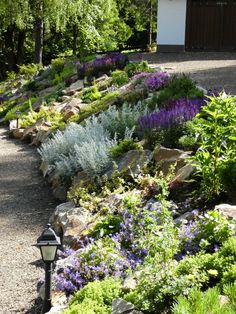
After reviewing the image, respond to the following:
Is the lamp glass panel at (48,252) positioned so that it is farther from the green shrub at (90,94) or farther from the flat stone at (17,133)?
the flat stone at (17,133)

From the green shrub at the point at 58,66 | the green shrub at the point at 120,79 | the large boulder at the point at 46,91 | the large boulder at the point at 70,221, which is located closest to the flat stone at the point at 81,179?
the large boulder at the point at 70,221

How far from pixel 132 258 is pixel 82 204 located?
2134 millimetres

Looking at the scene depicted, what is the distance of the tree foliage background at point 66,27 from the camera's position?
23.9m

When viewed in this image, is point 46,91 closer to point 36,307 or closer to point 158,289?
point 36,307

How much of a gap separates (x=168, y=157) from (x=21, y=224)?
2.12 meters

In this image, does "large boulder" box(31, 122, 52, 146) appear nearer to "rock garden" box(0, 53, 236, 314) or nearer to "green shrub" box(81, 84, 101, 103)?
"rock garden" box(0, 53, 236, 314)

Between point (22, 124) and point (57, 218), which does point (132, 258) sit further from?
point (22, 124)

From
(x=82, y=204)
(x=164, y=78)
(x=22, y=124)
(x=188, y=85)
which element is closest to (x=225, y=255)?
(x=82, y=204)

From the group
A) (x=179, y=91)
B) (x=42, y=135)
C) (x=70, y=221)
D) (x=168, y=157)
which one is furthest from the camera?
(x=42, y=135)

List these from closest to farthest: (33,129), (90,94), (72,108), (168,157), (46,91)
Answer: (168,157) → (72,108) → (33,129) → (90,94) → (46,91)

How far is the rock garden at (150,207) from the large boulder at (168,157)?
0.02 m

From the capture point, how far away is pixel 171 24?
2520 centimetres

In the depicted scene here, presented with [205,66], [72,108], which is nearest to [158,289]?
[72,108]

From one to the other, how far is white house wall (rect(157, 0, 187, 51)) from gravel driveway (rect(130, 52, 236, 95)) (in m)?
0.91
